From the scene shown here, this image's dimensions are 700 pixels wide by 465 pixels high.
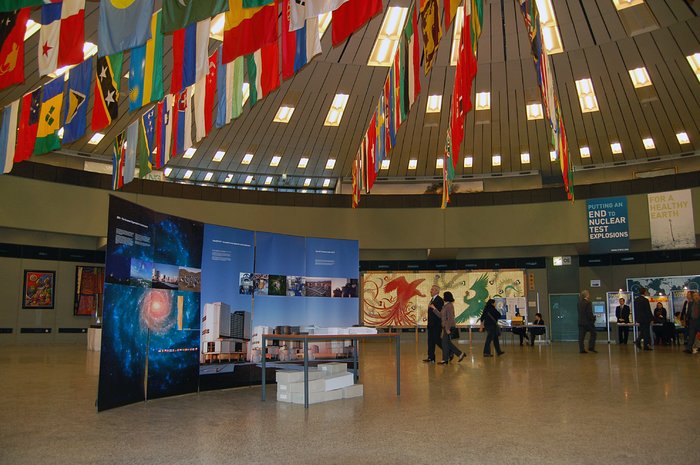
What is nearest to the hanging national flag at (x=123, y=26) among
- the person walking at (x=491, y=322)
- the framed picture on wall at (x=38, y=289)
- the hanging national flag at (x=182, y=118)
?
the hanging national flag at (x=182, y=118)

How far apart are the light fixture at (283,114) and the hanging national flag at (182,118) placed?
21.7ft

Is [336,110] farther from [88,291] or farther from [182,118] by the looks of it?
[88,291]

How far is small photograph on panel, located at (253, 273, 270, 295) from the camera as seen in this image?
8.48 m

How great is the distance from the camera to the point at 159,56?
7.05 metres

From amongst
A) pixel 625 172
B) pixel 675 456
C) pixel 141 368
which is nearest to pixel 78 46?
pixel 141 368

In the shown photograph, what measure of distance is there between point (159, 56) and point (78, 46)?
968 mm

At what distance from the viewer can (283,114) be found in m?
18.9

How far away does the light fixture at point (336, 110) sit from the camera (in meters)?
18.4

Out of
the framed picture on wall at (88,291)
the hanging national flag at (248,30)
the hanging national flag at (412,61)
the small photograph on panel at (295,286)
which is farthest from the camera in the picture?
the framed picture on wall at (88,291)

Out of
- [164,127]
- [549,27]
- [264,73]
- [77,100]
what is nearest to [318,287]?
[264,73]

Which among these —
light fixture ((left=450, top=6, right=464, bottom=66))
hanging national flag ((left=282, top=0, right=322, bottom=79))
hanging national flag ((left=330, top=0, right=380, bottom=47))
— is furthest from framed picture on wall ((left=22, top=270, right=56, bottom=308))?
hanging national flag ((left=330, top=0, right=380, bottom=47))

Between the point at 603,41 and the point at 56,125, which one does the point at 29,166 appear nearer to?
the point at 56,125

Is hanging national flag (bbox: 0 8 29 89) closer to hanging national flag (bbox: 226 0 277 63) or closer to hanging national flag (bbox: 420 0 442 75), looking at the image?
hanging national flag (bbox: 226 0 277 63)

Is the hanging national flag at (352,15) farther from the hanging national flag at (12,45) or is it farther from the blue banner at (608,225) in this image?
the blue banner at (608,225)
